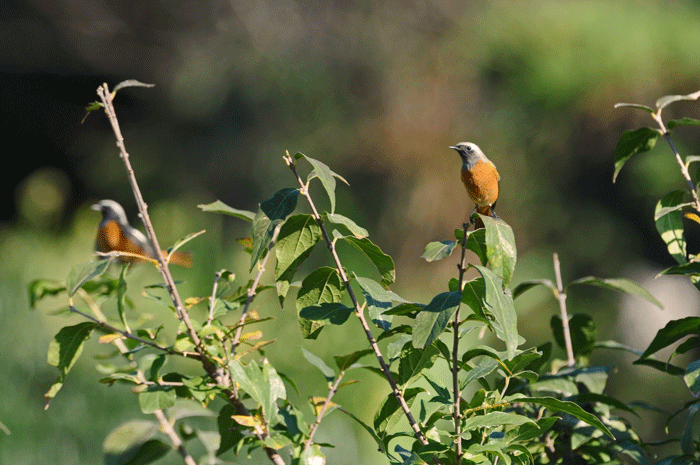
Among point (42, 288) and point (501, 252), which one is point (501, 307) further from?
point (42, 288)

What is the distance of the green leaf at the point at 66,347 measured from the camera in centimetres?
41

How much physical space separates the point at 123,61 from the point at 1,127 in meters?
0.71

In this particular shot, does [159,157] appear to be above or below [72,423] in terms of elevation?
above

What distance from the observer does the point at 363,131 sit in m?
2.52

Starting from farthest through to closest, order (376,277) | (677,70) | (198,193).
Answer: (198,193), (677,70), (376,277)

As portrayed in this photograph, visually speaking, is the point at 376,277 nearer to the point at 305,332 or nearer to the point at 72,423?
the point at 72,423

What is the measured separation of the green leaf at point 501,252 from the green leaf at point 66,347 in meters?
0.27

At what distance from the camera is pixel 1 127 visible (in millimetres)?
3094

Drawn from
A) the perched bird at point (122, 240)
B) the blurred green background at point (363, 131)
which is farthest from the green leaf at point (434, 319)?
the blurred green background at point (363, 131)

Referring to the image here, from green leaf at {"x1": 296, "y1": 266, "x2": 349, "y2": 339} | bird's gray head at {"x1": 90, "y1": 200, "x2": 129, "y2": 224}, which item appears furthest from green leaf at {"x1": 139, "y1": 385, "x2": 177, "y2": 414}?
bird's gray head at {"x1": 90, "y1": 200, "x2": 129, "y2": 224}

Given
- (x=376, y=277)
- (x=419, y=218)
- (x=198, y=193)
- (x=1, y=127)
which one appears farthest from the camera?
(x=1, y=127)

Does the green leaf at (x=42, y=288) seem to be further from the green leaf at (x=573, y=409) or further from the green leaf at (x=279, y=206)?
the green leaf at (x=573, y=409)

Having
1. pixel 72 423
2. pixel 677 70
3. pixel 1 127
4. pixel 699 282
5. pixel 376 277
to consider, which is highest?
pixel 677 70

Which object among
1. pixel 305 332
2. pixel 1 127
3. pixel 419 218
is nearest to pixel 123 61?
pixel 1 127
